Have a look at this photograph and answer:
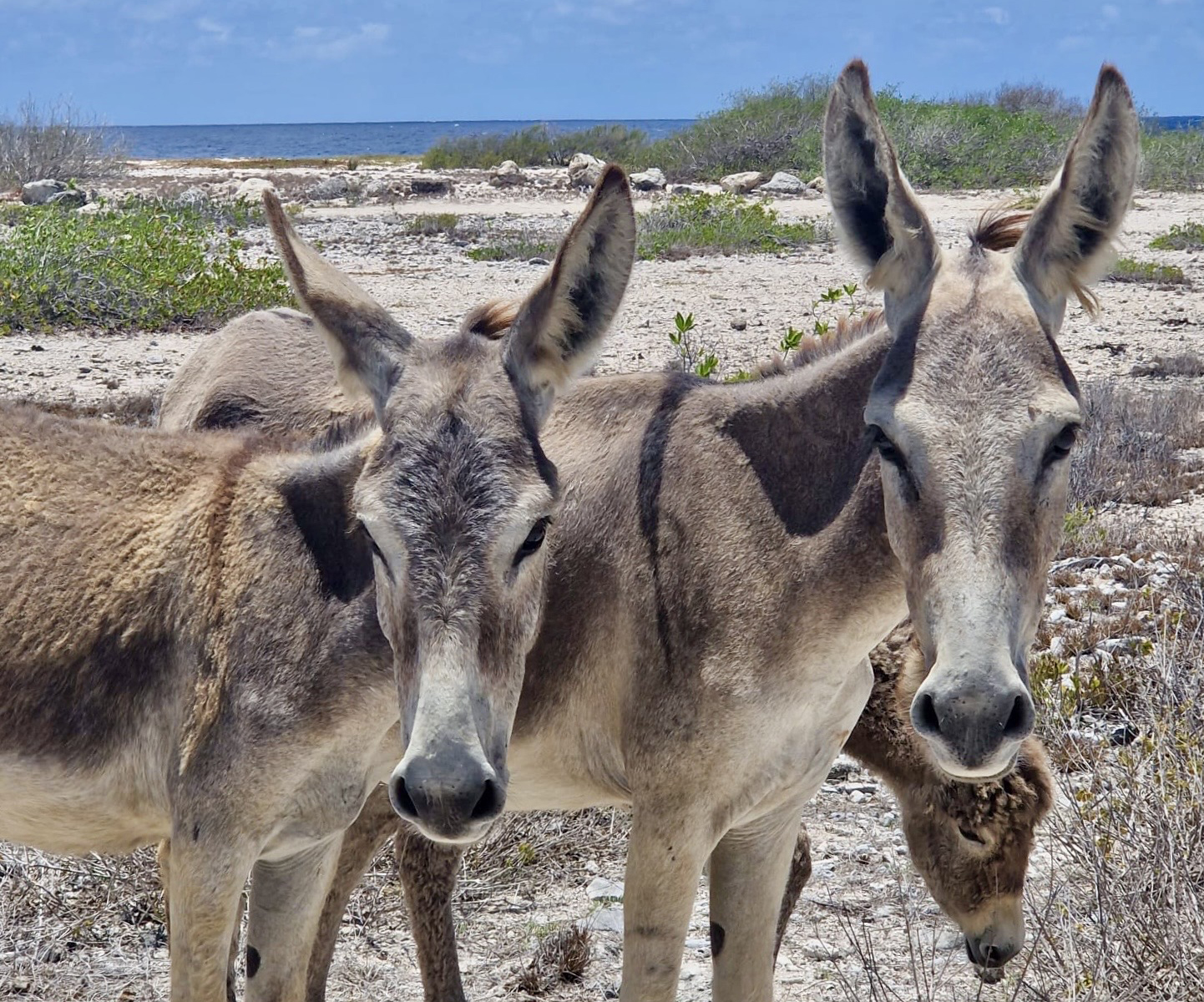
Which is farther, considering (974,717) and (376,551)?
(376,551)

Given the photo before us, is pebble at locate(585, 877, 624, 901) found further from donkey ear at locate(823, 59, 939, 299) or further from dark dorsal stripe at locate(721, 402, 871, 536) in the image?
donkey ear at locate(823, 59, 939, 299)

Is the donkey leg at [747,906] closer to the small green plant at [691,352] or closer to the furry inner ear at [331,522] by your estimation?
the furry inner ear at [331,522]

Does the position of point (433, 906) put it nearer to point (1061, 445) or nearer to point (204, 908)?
point (204, 908)

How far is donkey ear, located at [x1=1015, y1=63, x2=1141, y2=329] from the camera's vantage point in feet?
11.3

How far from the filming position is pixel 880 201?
374 centimetres

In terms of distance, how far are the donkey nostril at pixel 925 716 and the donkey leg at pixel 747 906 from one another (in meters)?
1.41

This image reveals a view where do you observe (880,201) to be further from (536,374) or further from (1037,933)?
(1037,933)

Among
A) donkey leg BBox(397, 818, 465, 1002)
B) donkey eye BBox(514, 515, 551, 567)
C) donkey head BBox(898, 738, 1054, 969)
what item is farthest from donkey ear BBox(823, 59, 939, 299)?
donkey leg BBox(397, 818, 465, 1002)

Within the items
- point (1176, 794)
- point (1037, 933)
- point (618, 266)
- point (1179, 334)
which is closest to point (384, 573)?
point (618, 266)

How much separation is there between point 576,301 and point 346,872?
223cm

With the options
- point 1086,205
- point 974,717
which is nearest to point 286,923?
point 974,717

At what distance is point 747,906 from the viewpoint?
4.36 metres

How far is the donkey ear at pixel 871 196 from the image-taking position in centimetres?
360

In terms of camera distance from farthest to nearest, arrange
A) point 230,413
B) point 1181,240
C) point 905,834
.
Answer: point 1181,240
point 230,413
point 905,834
